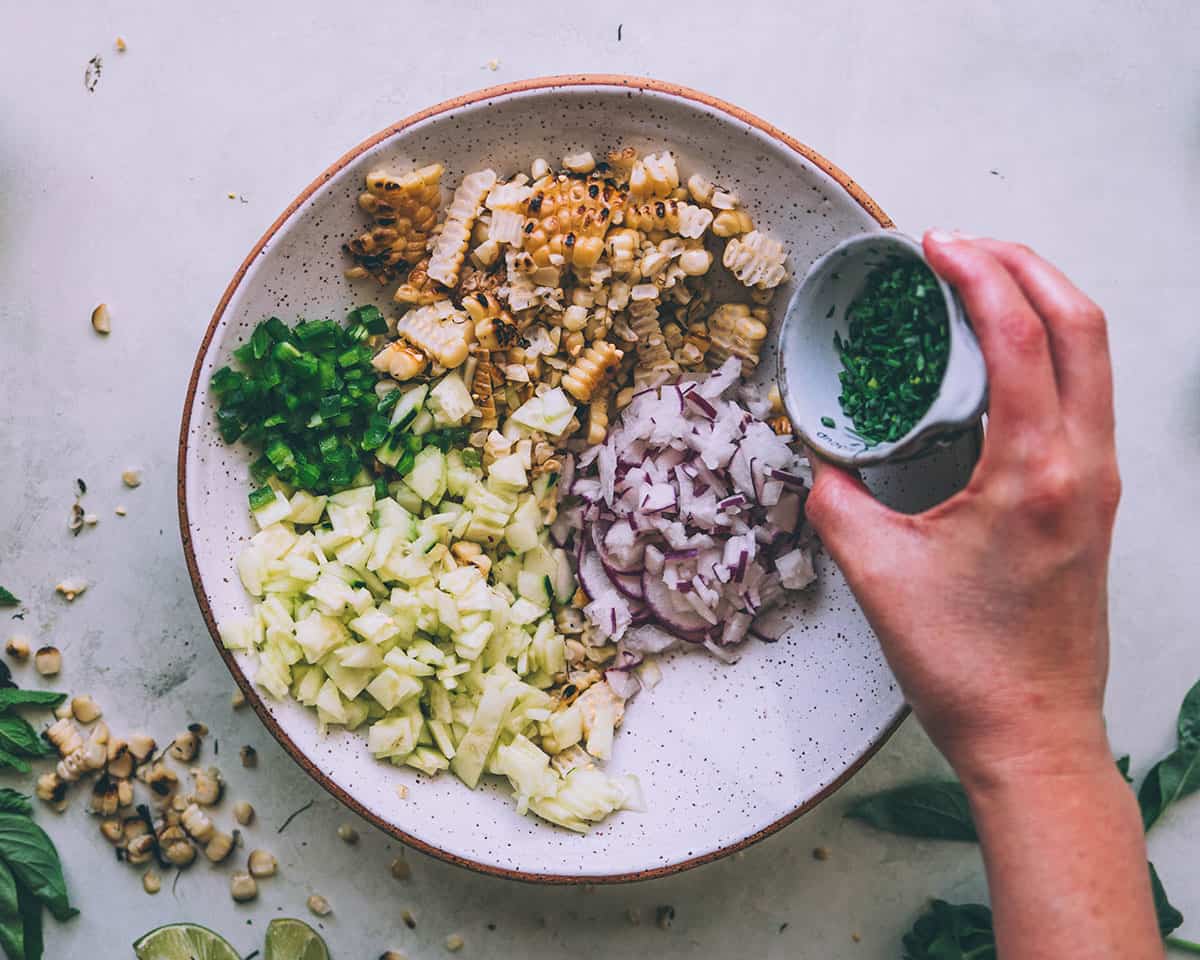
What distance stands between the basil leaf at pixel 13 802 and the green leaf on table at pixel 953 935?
1.52 m

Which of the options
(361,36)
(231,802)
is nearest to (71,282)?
(361,36)

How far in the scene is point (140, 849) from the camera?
74.4 inches

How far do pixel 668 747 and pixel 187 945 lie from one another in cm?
90

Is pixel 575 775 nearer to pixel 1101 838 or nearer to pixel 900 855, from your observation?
pixel 900 855

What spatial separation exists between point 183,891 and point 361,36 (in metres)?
1.50

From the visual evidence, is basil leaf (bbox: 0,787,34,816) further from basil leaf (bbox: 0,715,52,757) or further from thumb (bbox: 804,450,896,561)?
thumb (bbox: 804,450,896,561)

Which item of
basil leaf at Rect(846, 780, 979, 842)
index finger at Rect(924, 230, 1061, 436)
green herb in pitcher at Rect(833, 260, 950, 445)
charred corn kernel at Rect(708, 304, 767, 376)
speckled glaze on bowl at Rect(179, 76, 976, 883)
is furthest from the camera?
basil leaf at Rect(846, 780, 979, 842)

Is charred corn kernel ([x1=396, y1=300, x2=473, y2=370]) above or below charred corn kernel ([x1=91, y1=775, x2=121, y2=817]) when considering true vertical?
above

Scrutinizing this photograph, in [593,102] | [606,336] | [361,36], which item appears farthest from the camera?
[361,36]

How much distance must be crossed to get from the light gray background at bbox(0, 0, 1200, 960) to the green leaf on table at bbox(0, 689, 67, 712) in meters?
0.06

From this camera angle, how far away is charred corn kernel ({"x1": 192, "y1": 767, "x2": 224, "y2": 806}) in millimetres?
1877

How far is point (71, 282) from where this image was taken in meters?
1.89

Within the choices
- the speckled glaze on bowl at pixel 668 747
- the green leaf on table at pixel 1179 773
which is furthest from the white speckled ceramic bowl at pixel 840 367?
the green leaf on table at pixel 1179 773

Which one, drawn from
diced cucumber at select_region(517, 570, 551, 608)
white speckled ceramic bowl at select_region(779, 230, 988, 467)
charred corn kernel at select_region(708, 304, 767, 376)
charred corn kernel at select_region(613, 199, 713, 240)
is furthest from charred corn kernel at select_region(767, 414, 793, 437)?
diced cucumber at select_region(517, 570, 551, 608)
